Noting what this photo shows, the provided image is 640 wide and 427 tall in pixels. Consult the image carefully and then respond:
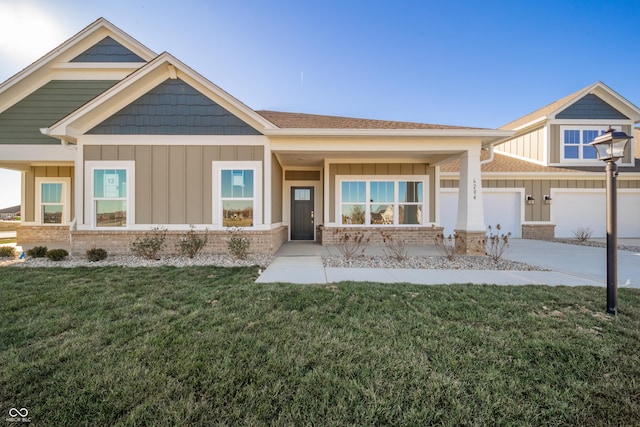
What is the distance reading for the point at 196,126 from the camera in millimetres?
7574

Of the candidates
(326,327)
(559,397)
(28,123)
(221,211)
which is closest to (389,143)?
(221,211)

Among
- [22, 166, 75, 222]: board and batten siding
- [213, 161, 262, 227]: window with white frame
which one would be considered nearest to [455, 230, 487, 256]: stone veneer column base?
[213, 161, 262, 227]: window with white frame

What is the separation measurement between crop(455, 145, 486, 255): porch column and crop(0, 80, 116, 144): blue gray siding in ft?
39.1

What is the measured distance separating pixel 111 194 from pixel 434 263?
8.80m

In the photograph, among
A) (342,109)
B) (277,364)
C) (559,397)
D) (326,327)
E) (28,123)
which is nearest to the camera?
(559,397)

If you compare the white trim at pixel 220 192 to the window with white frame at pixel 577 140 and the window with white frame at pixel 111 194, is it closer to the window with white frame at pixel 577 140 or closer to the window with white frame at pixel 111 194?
the window with white frame at pixel 111 194

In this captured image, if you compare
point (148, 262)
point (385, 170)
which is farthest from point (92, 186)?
point (385, 170)

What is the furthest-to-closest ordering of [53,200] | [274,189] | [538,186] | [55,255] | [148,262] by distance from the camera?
[538,186] < [53,200] < [274,189] < [55,255] < [148,262]

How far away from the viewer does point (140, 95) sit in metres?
7.50

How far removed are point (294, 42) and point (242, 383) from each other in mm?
12379

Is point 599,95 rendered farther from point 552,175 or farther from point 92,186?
point 92,186

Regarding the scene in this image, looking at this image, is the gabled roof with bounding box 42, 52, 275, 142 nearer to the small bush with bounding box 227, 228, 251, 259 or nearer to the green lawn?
the small bush with bounding box 227, 228, 251, 259

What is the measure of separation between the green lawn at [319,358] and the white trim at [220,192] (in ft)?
11.9

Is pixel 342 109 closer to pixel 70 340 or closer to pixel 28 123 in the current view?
pixel 28 123
